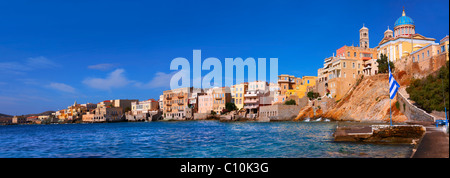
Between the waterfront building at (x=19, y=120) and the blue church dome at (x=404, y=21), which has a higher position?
the blue church dome at (x=404, y=21)

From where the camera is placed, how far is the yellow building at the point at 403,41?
5012 cm

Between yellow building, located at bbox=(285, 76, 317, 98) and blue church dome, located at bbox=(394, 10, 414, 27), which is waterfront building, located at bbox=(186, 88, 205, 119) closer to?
yellow building, located at bbox=(285, 76, 317, 98)

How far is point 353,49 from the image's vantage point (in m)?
58.8

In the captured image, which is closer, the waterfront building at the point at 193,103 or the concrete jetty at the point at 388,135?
the concrete jetty at the point at 388,135

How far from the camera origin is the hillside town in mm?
47303

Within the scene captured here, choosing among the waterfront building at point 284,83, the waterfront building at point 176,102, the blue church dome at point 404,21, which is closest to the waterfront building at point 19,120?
the waterfront building at point 176,102

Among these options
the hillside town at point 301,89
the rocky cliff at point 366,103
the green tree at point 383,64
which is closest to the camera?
the rocky cliff at point 366,103

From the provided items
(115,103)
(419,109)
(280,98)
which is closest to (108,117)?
(115,103)

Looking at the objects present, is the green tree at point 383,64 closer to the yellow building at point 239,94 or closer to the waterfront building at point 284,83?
the waterfront building at point 284,83

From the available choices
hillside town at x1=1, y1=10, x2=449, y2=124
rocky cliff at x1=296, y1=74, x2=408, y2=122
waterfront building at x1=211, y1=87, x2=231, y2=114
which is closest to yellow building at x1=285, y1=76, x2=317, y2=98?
hillside town at x1=1, y1=10, x2=449, y2=124
